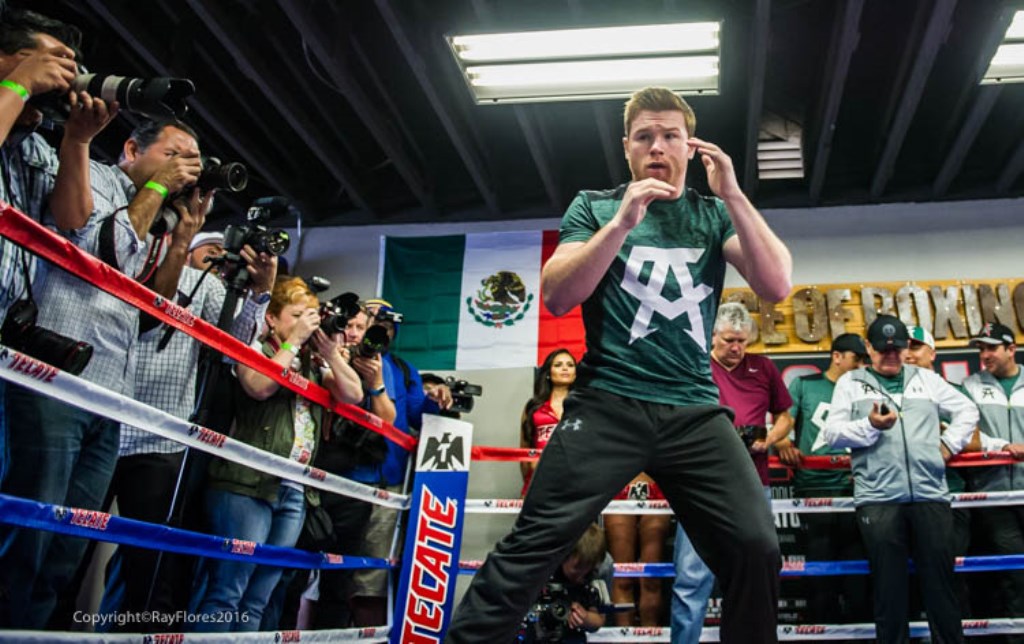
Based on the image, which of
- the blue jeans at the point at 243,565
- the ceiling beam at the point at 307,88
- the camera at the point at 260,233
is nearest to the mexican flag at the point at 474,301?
the ceiling beam at the point at 307,88

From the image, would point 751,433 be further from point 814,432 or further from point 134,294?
point 134,294

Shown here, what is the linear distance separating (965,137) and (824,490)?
2.61 m

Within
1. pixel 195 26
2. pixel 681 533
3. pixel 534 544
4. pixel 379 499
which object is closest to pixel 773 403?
pixel 681 533

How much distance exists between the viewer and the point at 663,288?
179 cm

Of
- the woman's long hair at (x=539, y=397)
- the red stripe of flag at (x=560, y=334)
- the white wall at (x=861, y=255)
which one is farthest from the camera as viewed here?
the red stripe of flag at (x=560, y=334)

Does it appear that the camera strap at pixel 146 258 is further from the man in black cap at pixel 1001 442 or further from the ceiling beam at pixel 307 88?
the man in black cap at pixel 1001 442

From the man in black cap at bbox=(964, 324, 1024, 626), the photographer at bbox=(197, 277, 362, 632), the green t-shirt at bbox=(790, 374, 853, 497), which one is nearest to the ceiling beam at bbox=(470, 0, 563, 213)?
the photographer at bbox=(197, 277, 362, 632)

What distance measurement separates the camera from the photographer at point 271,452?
2564 millimetres

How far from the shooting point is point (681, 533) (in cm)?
358

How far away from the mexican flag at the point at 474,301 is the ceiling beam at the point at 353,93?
49 cm

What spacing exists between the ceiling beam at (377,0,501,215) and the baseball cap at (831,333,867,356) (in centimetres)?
279

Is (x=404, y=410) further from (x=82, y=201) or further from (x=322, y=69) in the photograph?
(x=322, y=69)

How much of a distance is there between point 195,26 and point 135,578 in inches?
149

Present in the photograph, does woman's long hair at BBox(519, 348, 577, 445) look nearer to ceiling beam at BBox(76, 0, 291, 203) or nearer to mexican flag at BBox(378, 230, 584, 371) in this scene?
mexican flag at BBox(378, 230, 584, 371)
